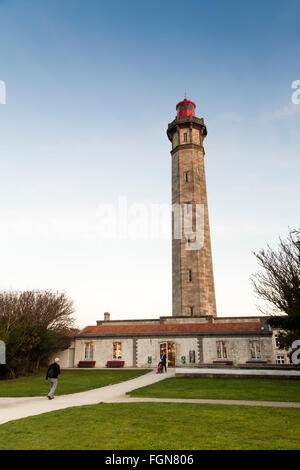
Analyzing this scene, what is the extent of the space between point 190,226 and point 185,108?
55.8ft

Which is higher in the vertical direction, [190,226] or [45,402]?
[190,226]

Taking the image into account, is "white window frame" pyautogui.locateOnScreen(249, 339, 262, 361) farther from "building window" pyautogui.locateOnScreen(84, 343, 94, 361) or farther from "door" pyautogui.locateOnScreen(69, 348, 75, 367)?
"door" pyautogui.locateOnScreen(69, 348, 75, 367)

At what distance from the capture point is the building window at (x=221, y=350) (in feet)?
94.9

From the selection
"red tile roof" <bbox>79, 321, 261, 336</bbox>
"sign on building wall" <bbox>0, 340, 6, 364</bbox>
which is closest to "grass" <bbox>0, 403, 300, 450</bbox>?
"sign on building wall" <bbox>0, 340, 6, 364</bbox>

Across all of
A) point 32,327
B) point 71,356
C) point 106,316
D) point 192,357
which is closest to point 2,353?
point 32,327

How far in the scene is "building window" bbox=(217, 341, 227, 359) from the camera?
28922 mm

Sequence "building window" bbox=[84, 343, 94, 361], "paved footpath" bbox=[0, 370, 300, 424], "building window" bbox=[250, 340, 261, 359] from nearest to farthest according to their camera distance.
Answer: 1. "paved footpath" bbox=[0, 370, 300, 424]
2. "building window" bbox=[250, 340, 261, 359]
3. "building window" bbox=[84, 343, 94, 361]

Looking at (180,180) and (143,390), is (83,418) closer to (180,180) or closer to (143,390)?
(143,390)

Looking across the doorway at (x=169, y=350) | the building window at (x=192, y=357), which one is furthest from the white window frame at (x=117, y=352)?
the building window at (x=192, y=357)

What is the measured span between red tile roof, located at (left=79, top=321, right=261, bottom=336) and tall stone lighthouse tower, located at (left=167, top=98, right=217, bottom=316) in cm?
324

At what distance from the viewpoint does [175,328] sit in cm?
3178

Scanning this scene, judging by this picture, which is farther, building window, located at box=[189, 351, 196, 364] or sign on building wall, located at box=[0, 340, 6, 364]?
building window, located at box=[189, 351, 196, 364]

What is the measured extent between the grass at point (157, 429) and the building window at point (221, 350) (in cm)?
1995

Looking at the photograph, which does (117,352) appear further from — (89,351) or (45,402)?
(45,402)
